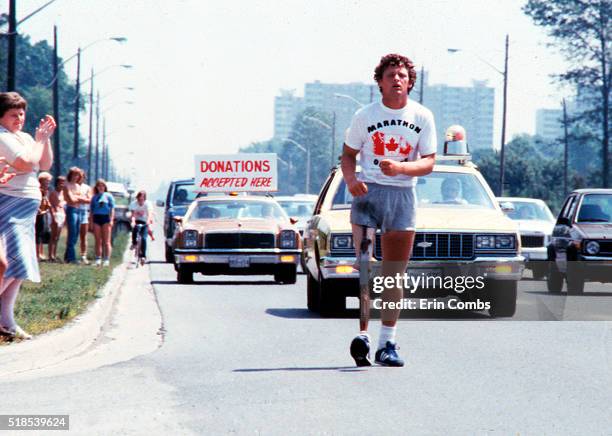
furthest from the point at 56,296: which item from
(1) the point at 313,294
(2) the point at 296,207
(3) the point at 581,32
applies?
(3) the point at 581,32

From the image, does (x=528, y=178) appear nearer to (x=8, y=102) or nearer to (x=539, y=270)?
(x=539, y=270)

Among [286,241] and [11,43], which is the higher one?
[11,43]

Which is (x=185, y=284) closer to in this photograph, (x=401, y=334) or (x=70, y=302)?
(x=70, y=302)

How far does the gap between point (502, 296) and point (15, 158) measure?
5.67 metres

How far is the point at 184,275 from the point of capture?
22.4 meters

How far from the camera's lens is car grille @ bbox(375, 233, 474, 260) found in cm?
1390

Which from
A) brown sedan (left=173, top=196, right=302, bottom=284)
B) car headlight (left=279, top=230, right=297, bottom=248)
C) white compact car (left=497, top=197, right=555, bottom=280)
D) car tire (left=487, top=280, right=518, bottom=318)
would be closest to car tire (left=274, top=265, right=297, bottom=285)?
brown sedan (left=173, top=196, right=302, bottom=284)

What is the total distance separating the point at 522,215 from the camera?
93.5 ft

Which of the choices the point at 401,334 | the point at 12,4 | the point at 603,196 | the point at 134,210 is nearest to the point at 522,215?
the point at 603,196

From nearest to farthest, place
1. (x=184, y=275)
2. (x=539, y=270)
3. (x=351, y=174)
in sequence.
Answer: (x=351, y=174) → (x=184, y=275) → (x=539, y=270)

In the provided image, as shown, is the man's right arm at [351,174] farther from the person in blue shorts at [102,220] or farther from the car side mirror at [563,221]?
the person in blue shorts at [102,220]

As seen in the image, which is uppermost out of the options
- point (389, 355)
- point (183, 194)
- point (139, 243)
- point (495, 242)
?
point (183, 194)

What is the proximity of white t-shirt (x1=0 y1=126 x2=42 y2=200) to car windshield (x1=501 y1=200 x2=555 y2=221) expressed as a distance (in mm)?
18178

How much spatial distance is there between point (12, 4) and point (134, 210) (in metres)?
5.50
